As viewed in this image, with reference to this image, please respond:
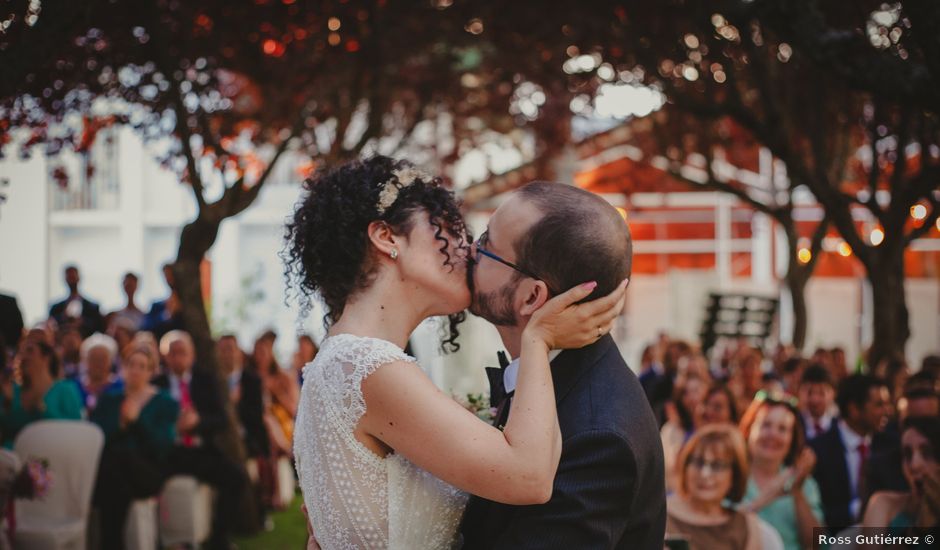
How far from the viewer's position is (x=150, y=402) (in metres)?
9.15

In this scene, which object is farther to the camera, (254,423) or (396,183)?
(254,423)

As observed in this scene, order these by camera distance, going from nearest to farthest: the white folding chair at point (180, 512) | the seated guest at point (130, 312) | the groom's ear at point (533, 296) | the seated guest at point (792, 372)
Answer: the groom's ear at point (533, 296) → the white folding chair at point (180, 512) → the seated guest at point (792, 372) → the seated guest at point (130, 312)

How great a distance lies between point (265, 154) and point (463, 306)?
69.0 ft

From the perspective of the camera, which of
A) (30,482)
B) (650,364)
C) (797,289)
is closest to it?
(30,482)

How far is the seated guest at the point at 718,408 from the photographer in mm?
8438

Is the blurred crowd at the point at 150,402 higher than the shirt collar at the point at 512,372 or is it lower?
lower

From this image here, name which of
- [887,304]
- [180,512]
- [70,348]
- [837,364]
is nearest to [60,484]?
[180,512]

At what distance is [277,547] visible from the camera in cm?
1062

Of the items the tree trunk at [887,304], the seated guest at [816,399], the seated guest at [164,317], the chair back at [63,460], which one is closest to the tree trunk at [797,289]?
the tree trunk at [887,304]

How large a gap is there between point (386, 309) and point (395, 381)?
1.01 feet

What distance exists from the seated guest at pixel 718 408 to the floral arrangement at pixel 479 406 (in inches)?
209

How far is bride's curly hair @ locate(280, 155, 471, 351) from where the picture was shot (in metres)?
2.94

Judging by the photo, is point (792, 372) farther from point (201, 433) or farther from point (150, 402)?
point (150, 402)

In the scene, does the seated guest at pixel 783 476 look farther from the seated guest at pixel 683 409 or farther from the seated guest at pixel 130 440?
the seated guest at pixel 130 440
